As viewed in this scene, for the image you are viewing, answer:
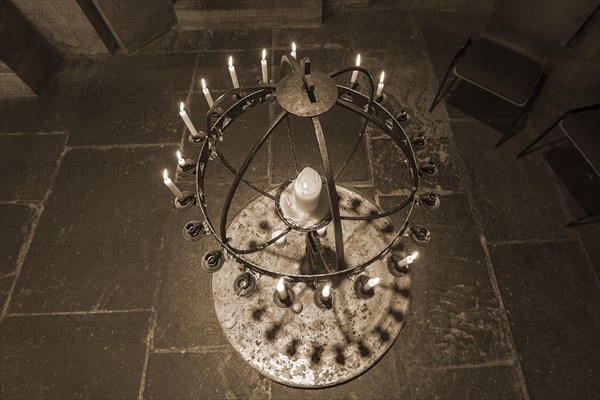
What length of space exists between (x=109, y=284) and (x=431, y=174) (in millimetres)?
2454

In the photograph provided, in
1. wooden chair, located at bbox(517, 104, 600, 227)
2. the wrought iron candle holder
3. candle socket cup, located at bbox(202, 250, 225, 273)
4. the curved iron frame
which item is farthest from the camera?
wooden chair, located at bbox(517, 104, 600, 227)

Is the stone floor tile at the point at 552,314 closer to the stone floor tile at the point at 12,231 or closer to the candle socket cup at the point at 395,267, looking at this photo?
the candle socket cup at the point at 395,267

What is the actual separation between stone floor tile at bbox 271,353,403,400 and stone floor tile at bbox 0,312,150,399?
1002 millimetres

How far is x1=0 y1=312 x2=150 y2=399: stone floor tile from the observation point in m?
2.24

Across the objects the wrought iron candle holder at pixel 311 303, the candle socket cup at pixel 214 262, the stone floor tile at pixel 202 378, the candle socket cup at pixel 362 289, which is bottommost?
the stone floor tile at pixel 202 378

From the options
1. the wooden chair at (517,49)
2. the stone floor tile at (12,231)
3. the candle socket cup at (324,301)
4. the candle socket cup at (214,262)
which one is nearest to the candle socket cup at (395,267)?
the candle socket cup at (324,301)

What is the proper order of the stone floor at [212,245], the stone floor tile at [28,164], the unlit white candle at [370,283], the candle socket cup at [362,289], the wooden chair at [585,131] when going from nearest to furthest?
the unlit white candle at [370,283] < the candle socket cup at [362,289] < the stone floor at [212,245] < the wooden chair at [585,131] < the stone floor tile at [28,164]

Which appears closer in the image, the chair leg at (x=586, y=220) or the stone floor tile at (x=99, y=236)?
the stone floor tile at (x=99, y=236)

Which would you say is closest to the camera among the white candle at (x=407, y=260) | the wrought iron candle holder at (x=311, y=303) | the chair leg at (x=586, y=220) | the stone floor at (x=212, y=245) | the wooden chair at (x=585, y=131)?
the white candle at (x=407, y=260)

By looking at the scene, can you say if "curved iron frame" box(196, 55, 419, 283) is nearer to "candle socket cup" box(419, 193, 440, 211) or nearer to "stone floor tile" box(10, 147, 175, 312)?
"candle socket cup" box(419, 193, 440, 211)

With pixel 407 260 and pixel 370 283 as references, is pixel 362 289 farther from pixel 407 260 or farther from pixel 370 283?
pixel 407 260

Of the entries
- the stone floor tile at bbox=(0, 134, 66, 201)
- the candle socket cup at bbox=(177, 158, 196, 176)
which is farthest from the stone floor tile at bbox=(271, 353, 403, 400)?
the stone floor tile at bbox=(0, 134, 66, 201)

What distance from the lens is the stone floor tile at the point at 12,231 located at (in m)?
2.66

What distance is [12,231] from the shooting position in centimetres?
278
